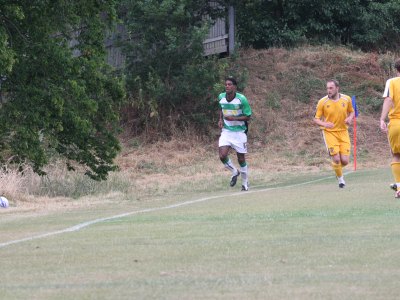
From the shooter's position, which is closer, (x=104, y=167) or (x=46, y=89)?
(x=46, y=89)

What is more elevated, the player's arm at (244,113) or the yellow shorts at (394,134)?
the player's arm at (244,113)

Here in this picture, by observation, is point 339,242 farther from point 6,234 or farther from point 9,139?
point 9,139

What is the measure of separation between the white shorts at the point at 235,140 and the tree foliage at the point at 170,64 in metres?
13.3

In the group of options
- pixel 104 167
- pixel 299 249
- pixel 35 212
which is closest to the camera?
pixel 299 249

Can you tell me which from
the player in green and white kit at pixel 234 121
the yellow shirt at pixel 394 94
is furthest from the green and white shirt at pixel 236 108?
the yellow shirt at pixel 394 94

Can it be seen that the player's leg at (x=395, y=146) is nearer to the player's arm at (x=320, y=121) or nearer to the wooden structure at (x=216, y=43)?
the player's arm at (x=320, y=121)

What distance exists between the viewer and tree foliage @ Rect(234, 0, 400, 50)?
4006 centimetres

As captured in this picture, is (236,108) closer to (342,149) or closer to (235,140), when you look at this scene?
(235,140)

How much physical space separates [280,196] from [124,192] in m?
5.67

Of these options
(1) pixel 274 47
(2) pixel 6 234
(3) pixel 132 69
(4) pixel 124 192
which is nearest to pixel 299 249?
(2) pixel 6 234

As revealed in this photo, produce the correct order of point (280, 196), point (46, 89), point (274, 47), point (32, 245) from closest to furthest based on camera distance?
point (32, 245), point (280, 196), point (46, 89), point (274, 47)

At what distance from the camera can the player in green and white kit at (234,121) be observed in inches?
797

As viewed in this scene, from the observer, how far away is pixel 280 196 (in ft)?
57.1

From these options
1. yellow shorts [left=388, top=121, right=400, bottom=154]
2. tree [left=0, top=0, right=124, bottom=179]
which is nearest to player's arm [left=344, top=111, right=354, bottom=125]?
yellow shorts [left=388, top=121, right=400, bottom=154]
